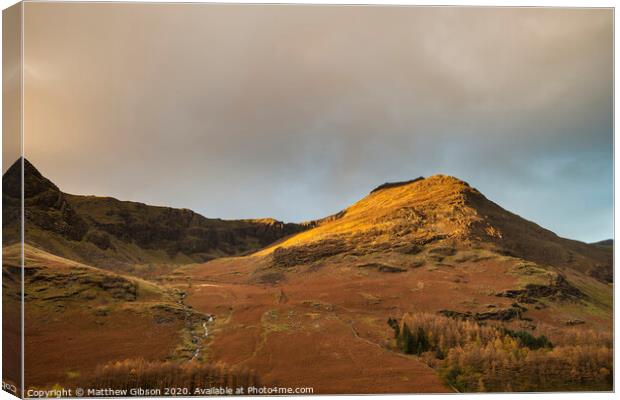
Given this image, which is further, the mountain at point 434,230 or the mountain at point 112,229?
the mountain at point 434,230

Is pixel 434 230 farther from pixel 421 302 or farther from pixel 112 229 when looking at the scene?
pixel 112 229

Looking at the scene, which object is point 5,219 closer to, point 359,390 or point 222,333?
point 222,333

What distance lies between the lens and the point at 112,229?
85.6ft

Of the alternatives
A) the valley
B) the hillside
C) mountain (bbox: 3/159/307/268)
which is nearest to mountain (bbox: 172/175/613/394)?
the valley

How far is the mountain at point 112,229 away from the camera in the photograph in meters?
15.0

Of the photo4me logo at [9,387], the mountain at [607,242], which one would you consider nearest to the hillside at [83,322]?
the photo4me logo at [9,387]

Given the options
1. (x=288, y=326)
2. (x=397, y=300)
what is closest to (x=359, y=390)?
(x=288, y=326)

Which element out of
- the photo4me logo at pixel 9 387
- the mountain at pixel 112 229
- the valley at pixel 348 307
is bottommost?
the photo4me logo at pixel 9 387

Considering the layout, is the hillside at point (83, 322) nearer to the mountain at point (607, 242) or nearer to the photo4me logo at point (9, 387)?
the photo4me logo at point (9, 387)

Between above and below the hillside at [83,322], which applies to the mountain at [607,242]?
above

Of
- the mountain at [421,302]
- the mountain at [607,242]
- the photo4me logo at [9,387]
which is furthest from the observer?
the mountain at [607,242]

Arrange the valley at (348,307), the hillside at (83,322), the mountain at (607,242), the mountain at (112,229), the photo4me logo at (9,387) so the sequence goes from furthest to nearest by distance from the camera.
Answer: the mountain at (607,242), the mountain at (112,229), the valley at (348,307), the hillside at (83,322), the photo4me logo at (9,387)

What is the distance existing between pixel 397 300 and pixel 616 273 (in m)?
8.00

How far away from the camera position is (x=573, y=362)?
49.1 feet
